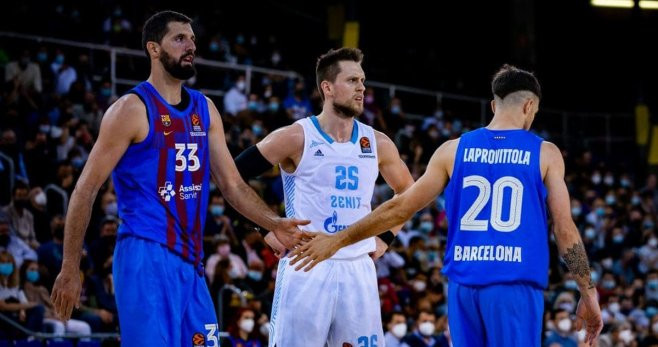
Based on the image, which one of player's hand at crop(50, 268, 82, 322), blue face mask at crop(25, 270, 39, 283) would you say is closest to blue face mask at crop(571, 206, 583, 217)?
blue face mask at crop(25, 270, 39, 283)

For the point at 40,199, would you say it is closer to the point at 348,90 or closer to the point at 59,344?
the point at 59,344

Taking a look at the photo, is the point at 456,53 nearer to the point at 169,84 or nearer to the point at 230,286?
the point at 230,286

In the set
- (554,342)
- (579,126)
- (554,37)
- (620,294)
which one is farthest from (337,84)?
(554,37)

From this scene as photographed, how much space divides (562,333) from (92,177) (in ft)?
40.5

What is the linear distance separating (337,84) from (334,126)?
0.37 meters

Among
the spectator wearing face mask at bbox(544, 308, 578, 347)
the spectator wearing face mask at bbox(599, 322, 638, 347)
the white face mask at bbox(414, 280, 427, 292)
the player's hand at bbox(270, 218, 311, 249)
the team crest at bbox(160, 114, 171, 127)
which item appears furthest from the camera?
the spectator wearing face mask at bbox(599, 322, 638, 347)

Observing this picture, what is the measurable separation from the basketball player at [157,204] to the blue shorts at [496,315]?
1648 mm

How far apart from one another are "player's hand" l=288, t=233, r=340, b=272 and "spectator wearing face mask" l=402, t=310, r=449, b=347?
8.46m

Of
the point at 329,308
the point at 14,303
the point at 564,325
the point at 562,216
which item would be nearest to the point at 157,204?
the point at 329,308

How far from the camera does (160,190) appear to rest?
730 cm

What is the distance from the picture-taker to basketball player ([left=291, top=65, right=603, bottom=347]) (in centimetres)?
750

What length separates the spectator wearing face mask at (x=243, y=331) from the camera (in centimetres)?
1435

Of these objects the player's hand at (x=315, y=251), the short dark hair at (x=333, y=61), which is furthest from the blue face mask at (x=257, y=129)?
the player's hand at (x=315, y=251)

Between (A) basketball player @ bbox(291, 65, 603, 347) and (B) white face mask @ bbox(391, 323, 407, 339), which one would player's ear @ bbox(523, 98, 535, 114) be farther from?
(B) white face mask @ bbox(391, 323, 407, 339)
